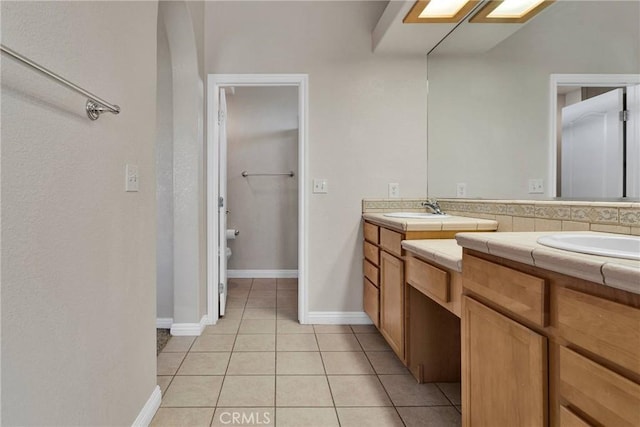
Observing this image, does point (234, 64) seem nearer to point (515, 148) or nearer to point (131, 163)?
point (131, 163)

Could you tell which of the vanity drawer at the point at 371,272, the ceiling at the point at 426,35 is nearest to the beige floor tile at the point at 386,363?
the vanity drawer at the point at 371,272

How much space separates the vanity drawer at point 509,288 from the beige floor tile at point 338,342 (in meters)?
1.29

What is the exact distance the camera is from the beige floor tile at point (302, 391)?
1582 millimetres

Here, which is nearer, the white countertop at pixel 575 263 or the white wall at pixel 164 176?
the white countertop at pixel 575 263

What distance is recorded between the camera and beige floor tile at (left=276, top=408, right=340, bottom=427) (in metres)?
1.43

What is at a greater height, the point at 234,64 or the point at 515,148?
the point at 234,64

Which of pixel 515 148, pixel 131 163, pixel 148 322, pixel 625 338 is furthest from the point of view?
pixel 515 148

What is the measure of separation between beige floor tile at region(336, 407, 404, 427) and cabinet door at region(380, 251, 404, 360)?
330 mm

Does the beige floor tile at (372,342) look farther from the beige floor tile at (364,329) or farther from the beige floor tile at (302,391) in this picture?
the beige floor tile at (302,391)

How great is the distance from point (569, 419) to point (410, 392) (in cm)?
107

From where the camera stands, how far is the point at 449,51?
91.6 inches

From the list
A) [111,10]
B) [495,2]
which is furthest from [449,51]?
[111,10]

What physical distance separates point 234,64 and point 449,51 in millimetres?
1598

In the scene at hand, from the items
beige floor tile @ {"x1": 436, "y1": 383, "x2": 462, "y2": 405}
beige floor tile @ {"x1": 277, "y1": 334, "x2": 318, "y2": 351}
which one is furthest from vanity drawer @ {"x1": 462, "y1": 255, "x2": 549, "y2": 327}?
beige floor tile @ {"x1": 277, "y1": 334, "x2": 318, "y2": 351}
